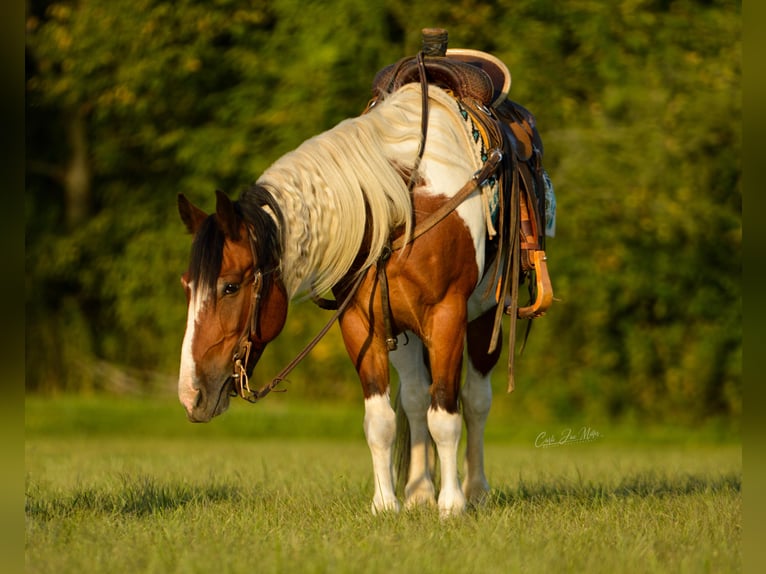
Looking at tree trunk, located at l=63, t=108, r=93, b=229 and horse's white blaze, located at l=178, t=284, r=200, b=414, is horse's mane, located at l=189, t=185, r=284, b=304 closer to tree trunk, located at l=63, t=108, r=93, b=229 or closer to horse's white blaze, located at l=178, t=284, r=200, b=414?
horse's white blaze, located at l=178, t=284, r=200, b=414

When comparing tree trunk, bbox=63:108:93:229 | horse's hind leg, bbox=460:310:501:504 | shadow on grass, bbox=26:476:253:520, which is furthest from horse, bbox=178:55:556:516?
tree trunk, bbox=63:108:93:229

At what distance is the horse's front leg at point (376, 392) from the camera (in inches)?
216

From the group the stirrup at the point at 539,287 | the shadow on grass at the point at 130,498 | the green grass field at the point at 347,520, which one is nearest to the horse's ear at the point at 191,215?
the green grass field at the point at 347,520

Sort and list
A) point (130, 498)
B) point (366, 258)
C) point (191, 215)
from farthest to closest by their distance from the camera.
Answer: point (130, 498), point (366, 258), point (191, 215)

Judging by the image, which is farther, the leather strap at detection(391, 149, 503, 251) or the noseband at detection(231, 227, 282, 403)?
the leather strap at detection(391, 149, 503, 251)

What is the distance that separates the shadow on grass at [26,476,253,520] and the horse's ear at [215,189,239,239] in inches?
57.0

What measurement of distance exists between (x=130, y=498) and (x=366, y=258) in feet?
6.19

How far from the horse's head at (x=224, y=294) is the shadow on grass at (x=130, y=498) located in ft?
2.83

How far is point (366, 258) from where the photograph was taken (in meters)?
5.41

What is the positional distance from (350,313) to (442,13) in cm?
1024

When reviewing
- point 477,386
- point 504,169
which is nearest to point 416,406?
point 477,386

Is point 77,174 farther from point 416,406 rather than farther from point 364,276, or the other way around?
point 364,276

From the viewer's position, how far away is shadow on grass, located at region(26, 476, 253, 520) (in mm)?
5633
